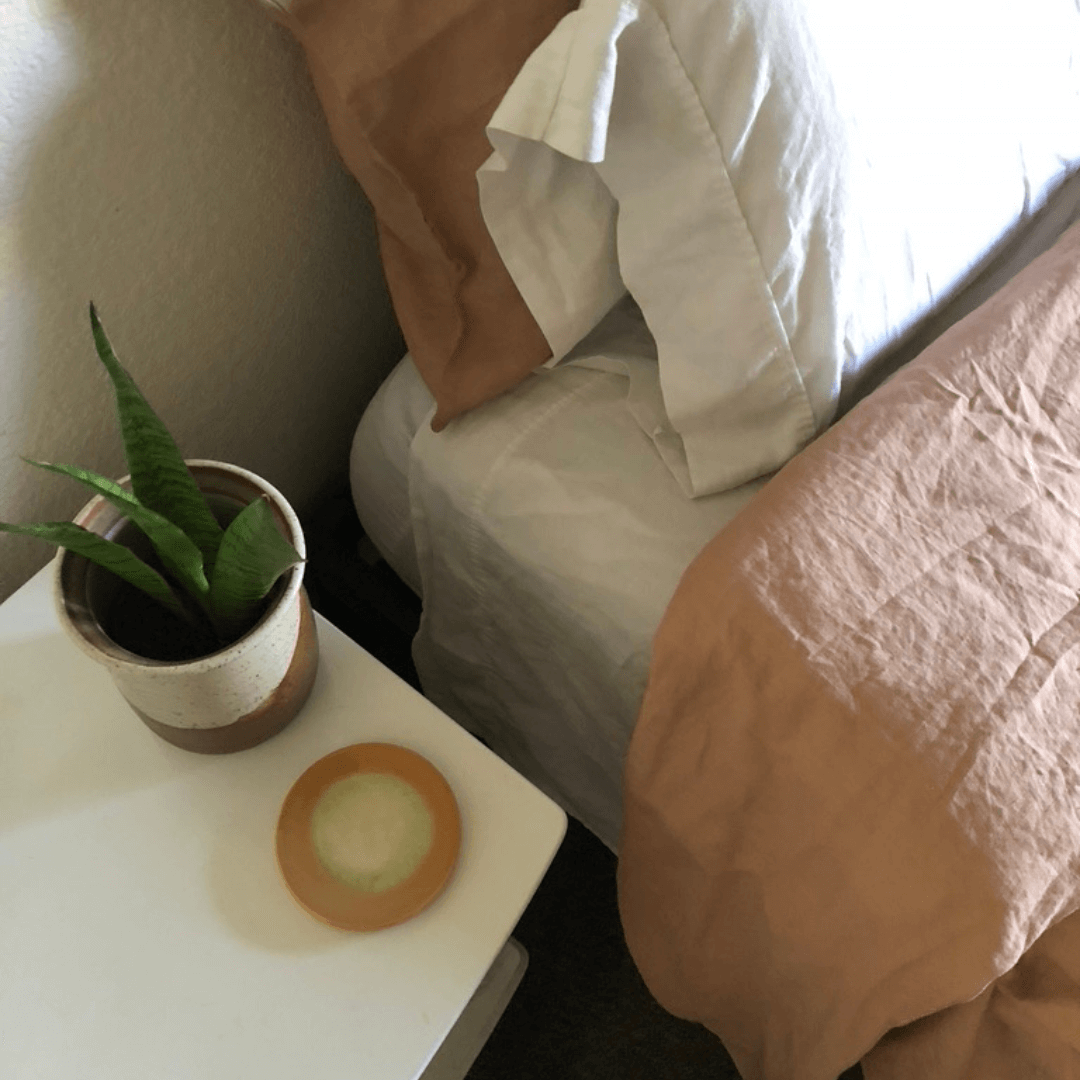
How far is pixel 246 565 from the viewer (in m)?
0.46

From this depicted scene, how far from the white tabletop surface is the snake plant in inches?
4.6

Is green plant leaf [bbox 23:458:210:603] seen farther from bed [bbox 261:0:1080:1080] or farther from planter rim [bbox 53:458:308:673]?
bed [bbox 261:0:1080:1080]

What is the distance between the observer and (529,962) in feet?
3.27

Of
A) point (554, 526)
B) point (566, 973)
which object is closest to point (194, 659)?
point (554, 526)

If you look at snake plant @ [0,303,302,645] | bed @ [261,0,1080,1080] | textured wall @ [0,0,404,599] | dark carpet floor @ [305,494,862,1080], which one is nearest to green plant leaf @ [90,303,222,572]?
snake plant @ [0,303,302,645]

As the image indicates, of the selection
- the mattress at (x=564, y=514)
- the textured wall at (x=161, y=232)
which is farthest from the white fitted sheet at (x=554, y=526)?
the textured wall at (x=161, y=232)

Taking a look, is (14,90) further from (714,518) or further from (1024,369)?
(1024,369)

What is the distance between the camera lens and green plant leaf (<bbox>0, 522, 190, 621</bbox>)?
16.5 inches

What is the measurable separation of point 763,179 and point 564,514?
0.89ft

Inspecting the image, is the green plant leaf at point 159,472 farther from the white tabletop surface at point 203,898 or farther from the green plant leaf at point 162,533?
the white tabletop surface at point 203,898

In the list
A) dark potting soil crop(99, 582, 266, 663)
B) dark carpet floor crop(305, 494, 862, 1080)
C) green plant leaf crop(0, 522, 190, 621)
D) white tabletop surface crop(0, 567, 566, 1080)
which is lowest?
dark carpet floor crop(305, 494, 862, 1080)

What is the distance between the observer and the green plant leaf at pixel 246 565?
432mm

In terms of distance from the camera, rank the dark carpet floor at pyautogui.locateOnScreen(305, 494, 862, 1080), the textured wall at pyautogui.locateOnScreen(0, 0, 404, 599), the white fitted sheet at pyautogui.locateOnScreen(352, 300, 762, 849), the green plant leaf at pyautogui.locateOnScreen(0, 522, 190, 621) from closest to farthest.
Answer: the green plant leaf at pyautogui.locateOnScreen(0, 522, 190, 621) < the textured wall at pyautogui.locateOnScreen(0, 0, 404, 599) < the white fitted sheet at pyautogui.locateOnScreen(352, 300, 762, 849) < the dark carpet floor at pyautogui.locateOnScreen(305, 494, 862, 1080)

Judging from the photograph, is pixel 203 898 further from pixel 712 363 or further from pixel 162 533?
pixel 712 363
